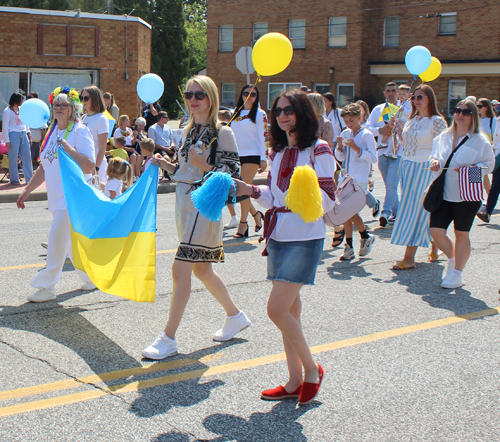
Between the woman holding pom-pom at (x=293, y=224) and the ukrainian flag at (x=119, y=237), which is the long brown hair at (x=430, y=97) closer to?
the ukrainian flag at (x=119, y=237)

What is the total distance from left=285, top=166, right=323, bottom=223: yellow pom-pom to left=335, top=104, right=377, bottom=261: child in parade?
13.8 feet

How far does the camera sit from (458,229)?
662 centimetres

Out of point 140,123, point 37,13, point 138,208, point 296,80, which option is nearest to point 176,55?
point 296,80

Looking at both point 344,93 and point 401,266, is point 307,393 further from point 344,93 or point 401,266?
point 344,93

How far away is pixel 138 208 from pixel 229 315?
1102mm

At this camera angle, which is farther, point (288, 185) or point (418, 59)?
point (418, 59)

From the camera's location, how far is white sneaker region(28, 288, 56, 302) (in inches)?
229

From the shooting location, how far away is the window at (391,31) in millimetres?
34938

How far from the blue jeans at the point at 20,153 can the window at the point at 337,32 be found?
936 inches

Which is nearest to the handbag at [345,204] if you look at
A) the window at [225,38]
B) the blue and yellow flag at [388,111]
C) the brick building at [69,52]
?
the blue and yellow flag at [388,111]

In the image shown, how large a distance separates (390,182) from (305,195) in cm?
710

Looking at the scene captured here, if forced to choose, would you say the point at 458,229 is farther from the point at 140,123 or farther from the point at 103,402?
the point at 140,123

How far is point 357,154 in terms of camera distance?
26.1 feet

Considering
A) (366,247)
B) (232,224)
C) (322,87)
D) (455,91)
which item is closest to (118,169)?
(232,224)
